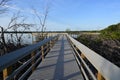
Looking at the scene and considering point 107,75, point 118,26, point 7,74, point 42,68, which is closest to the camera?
point 107,75

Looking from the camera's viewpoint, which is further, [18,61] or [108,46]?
[108,46]

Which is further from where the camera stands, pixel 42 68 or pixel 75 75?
pixel 42 68

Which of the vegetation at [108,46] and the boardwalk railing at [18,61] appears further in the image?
the vegetation at [108,46]

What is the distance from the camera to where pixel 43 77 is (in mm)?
7527

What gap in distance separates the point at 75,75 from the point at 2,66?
4293 mm

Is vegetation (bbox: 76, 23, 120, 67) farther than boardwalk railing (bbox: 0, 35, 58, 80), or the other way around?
vegetation (bbox: 76, 23, 120, 67)

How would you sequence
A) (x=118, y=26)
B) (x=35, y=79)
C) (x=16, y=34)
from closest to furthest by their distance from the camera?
(x=35, y=79) < (x=16, y=34) < (x=118, y=26)

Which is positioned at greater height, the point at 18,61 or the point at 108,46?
the point at 18,61

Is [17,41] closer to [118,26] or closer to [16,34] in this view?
[16,34]

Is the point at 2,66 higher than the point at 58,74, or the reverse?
the point at 2,66

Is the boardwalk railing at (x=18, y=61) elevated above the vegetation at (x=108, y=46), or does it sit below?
above

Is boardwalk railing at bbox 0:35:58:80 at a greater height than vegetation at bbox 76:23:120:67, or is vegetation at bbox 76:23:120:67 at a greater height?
boardwalk railing at bbox 0:35:58:80

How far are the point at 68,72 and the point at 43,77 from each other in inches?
45.2

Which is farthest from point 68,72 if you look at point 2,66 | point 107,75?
point 107,75
